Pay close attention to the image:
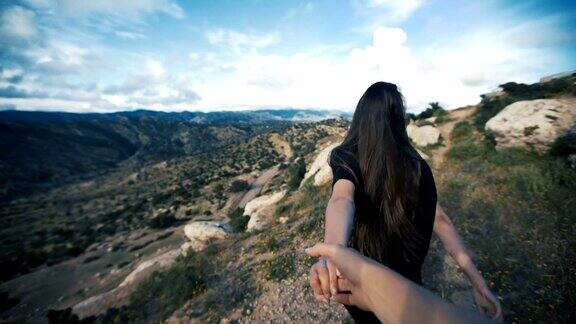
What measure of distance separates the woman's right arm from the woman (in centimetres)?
1

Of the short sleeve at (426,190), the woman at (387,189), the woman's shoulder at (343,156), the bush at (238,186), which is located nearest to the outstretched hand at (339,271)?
the woman at (387,189)

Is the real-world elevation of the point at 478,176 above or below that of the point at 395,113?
below

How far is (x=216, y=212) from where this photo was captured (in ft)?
97.8

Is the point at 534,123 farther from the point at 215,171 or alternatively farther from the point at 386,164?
the point at 215,171

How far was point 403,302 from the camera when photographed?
2.76 feet

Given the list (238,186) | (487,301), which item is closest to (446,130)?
(487,301)

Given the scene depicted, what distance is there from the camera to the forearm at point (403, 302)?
76 cm

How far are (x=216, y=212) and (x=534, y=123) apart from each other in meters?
25.6

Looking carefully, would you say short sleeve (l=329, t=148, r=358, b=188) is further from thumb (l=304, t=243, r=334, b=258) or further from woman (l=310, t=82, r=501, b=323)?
thumb (l=304, t=243, r=334, b=258)

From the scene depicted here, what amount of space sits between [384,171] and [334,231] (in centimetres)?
63

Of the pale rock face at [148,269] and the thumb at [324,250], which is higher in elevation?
the thumb at [324,250]

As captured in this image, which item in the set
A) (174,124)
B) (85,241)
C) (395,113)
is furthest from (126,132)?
(395,113)

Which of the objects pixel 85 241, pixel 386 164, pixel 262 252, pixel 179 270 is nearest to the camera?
pixel 386 164

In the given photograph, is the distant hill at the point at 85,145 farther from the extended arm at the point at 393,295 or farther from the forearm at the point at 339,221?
the extended arm at the point at 393,295
